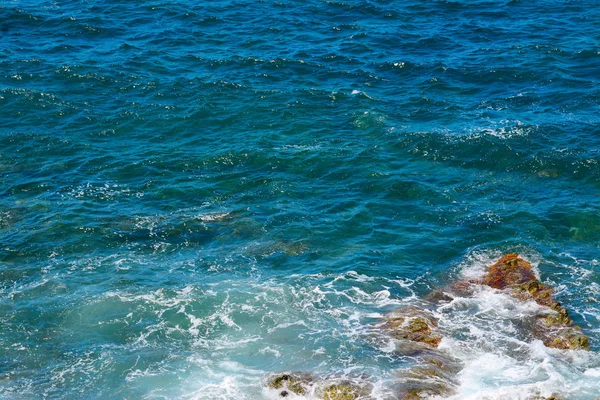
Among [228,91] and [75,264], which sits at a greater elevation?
[228,91]

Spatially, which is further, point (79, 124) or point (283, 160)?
point (79, 124)

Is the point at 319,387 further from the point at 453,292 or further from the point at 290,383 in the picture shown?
the point at 453,292

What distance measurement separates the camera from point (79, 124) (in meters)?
73.4

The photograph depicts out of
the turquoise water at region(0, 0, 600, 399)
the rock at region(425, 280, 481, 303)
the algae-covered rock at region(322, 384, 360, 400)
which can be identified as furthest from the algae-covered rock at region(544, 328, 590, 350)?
the algae-covered rock at region(322, 384, 360, 400)

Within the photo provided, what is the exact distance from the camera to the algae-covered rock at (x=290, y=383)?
4431 centimetres

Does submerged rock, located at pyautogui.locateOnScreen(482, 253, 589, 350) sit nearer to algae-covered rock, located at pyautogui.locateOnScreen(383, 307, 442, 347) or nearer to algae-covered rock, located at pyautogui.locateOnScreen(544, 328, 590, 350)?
algae-covered rock, located at pyautogui.locateOnScreen(544, 328, 590, 350)

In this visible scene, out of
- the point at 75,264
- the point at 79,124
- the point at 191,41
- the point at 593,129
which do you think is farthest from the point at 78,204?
the point at 593,129

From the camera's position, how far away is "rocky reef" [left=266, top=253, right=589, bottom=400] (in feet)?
145

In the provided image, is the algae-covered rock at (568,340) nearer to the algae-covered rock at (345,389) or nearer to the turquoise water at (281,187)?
the turquoise water at (281,187)

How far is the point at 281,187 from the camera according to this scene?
64562mm

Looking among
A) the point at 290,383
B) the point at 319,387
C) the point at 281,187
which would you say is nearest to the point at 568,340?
the point at 319,387

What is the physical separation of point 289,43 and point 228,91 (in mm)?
13267

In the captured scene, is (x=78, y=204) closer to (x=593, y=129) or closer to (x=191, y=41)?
(x=191, y=41)

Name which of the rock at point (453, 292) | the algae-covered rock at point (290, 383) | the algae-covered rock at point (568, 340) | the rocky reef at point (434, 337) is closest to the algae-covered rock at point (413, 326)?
the rocky reef at point (434, 337)
